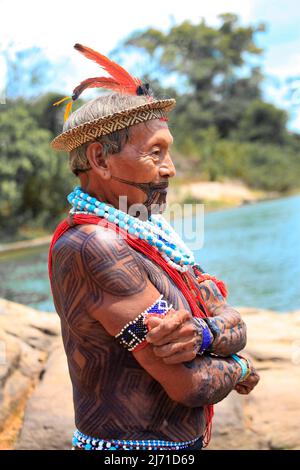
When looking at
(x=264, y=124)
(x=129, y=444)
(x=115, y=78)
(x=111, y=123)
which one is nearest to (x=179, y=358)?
(x=129, y=444)

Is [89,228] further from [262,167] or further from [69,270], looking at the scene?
[262,167]

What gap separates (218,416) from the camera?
3588 mm

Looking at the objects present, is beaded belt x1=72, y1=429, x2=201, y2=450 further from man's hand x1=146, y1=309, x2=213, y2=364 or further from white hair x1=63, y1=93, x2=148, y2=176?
white hair x1=63, y1=93, x2=148, y2=176

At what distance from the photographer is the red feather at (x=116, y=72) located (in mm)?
1801

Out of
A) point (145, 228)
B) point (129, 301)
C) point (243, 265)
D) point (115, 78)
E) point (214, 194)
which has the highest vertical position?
point (115, 78)

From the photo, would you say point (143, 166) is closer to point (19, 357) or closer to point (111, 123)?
point (111, 123)

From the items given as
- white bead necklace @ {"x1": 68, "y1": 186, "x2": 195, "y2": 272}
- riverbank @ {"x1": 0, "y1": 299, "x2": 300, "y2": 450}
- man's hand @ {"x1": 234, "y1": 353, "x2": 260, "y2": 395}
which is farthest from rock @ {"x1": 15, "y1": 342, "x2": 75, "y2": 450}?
white bead necklace @ {"x1": 68, "y1": 186, "x2": 195, "y2": 272}

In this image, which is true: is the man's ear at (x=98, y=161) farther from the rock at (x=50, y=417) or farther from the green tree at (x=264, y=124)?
the green tree at (x=264, y=124)

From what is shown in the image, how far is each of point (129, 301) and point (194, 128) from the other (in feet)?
168

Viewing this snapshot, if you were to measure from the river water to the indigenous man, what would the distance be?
702 cm

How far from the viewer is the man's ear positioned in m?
1.75

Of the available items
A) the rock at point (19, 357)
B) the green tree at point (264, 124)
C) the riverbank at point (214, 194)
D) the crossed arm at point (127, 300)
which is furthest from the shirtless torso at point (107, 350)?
the green tree at point (264, 124)

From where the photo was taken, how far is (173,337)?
1545mm
